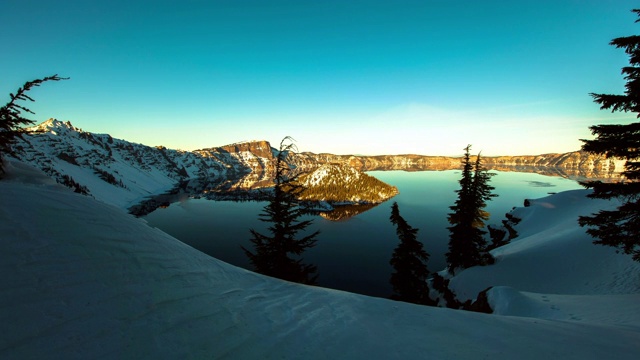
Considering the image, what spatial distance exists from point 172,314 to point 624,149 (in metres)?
16.7

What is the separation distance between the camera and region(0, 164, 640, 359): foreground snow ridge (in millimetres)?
3449

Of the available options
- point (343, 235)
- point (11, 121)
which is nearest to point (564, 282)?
point (11, 121)

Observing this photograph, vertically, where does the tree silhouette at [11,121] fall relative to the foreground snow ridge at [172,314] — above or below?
above

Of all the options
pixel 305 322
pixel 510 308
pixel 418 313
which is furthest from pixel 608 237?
pixel 305 322

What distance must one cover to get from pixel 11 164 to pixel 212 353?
11.1 meters

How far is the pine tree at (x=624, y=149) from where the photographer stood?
10.1m

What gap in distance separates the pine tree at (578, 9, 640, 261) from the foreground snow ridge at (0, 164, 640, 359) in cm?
720

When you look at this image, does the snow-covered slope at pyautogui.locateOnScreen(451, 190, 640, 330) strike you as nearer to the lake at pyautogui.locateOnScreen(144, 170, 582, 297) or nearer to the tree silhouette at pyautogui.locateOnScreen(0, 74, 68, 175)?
the tree silhouette at pyautogui.locateOnScreen(0, 74, 68, 175)

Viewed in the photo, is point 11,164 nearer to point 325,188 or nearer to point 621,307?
point 621,307

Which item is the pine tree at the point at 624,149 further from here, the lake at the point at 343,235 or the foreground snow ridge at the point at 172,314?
the lake at the point at 343,235

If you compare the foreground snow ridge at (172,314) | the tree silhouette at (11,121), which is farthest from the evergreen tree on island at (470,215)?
the tree silhouette at (11,121)

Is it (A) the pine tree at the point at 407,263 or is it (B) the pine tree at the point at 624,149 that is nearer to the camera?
(B) the pine tree at the point at 624,149

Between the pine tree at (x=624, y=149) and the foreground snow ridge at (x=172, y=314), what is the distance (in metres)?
7.20

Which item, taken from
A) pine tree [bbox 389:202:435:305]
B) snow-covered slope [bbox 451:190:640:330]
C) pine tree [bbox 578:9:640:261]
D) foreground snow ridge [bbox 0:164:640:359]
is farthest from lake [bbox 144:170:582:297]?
foreground snow ridge [bbox 0:164:640:359]
